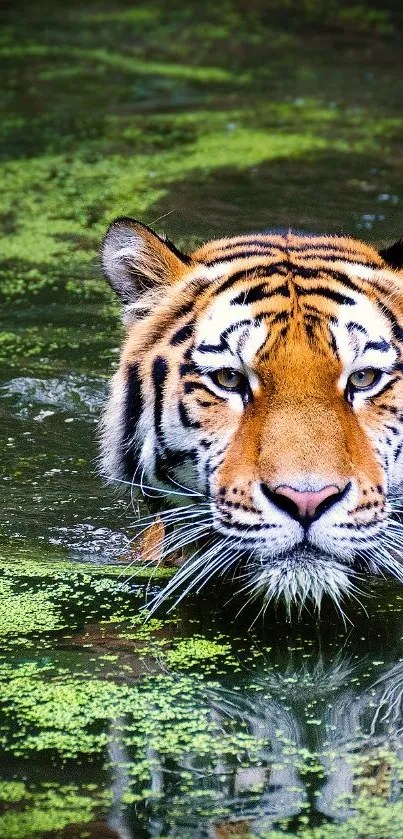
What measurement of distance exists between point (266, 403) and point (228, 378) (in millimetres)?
170

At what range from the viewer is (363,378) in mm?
2779

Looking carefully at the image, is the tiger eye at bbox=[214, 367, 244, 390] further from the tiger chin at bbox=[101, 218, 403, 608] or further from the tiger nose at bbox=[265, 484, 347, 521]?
the tiger nose at bbox=[265, 484, 347, 521]

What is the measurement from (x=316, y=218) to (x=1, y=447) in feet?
6.86

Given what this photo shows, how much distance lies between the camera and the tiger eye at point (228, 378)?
2.80 m

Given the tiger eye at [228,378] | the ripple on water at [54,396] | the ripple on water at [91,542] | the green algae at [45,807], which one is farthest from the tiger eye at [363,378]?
the ripple on water at [54,396]

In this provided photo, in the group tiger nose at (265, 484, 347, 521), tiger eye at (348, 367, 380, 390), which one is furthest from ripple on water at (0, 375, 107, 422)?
tiger nose at (265, 484, 347, 521)

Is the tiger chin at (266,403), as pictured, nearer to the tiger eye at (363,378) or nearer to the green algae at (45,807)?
the tiger eye at (363,378)

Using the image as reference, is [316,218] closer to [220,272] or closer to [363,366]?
[220,272]

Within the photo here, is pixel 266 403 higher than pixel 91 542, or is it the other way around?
→ pixel 266 403

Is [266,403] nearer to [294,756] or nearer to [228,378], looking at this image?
[228,378]

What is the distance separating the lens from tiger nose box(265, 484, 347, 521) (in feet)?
8.06

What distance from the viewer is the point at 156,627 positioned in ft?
9.52

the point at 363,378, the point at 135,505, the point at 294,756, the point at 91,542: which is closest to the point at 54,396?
the point at 135,505

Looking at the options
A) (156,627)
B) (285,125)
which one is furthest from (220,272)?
(285,125)
